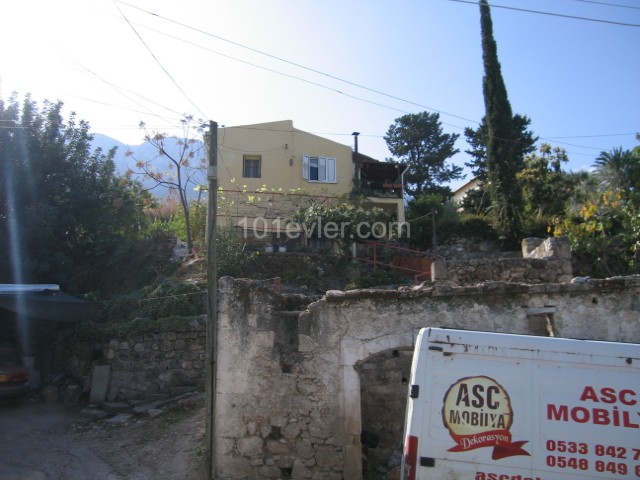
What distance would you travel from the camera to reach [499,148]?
2534 centimetres

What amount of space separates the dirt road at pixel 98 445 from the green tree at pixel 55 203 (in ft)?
18.4

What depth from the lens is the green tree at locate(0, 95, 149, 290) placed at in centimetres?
1580

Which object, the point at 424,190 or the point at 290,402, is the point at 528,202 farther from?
the point at 290,402

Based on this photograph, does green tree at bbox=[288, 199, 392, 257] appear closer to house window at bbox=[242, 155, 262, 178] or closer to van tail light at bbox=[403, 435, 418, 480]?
house window at bbox=[242, 155, 262, 178]

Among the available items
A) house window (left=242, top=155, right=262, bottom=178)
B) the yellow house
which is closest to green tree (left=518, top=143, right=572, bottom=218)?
the yellow house

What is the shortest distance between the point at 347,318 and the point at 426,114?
1336 inches

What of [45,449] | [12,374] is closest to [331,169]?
[12,374]

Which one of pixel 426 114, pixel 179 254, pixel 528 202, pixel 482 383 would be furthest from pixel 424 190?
pixel 482 383

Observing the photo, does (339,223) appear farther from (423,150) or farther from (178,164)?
(423,150)

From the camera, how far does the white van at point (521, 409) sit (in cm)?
450

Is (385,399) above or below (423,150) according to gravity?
below

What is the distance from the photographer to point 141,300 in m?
13.7

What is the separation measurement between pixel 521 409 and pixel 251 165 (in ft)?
75.1

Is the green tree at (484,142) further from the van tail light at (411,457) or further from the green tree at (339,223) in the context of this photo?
the van tail light at (411,457)
